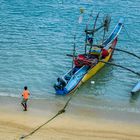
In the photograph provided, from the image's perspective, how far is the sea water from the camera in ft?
94.8

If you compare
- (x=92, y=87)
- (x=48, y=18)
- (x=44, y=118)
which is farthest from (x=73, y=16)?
(x=44, y=118)

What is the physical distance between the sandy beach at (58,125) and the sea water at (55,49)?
202cm

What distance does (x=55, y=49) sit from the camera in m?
36.3

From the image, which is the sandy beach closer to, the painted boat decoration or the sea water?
the sea water

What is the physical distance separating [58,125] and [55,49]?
13141 millimetres

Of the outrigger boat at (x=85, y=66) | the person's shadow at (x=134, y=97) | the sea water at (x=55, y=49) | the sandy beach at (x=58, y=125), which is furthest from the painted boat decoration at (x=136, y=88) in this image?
the sandy beach at (x=58, y=125)

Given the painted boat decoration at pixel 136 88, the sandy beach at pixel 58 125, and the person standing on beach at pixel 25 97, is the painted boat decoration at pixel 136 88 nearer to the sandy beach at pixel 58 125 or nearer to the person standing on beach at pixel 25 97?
the sandy beach at pixel 58 125

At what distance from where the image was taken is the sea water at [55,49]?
94.8ft

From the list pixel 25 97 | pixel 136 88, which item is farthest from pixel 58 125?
pixel 136 88

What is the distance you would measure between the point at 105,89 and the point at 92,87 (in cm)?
91

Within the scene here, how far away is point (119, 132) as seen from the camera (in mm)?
23703

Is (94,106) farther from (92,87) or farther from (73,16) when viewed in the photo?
(73,16)

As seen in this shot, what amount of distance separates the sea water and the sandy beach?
2.02m

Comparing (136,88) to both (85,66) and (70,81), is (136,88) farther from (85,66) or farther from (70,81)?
(70,81)
